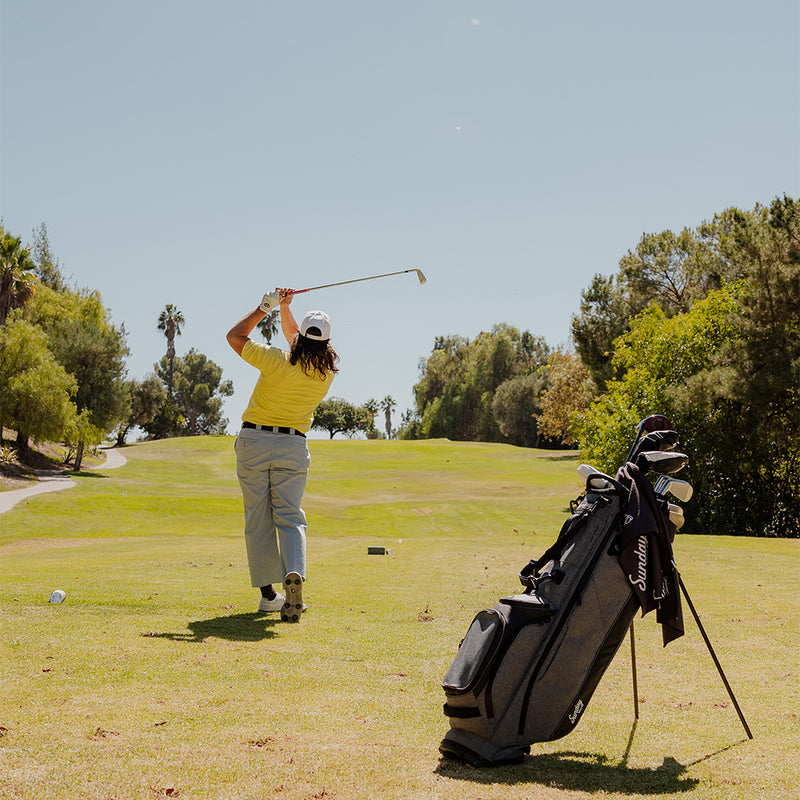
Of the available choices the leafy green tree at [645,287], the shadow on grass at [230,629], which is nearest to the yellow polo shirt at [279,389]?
the shadow on grass at [230,629]

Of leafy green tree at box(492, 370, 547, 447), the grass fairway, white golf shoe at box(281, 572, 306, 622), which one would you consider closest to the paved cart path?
the grass fairway

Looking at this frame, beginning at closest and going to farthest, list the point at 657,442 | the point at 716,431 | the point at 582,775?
the point at 582,775, the point at 657,442, the point at 716,431

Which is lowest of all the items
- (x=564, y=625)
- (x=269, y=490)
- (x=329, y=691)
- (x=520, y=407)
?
(x=329, y=691)

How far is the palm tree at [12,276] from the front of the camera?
166ft

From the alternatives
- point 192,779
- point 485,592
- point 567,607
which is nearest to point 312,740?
point 192,779

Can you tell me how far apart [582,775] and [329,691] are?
1673mm

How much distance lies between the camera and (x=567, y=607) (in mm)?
3631

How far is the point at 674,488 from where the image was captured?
3.75 meters

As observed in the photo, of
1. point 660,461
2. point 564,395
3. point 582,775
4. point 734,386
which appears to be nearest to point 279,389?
point 660,461

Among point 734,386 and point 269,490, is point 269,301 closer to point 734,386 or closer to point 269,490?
point 269,490

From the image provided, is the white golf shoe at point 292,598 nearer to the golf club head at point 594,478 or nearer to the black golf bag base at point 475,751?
the black golf bag base at point 475,751

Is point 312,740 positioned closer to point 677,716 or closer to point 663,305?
point 677,716

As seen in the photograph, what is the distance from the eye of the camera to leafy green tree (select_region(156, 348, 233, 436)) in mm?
125750

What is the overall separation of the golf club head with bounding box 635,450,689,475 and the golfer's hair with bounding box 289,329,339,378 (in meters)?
3.64
